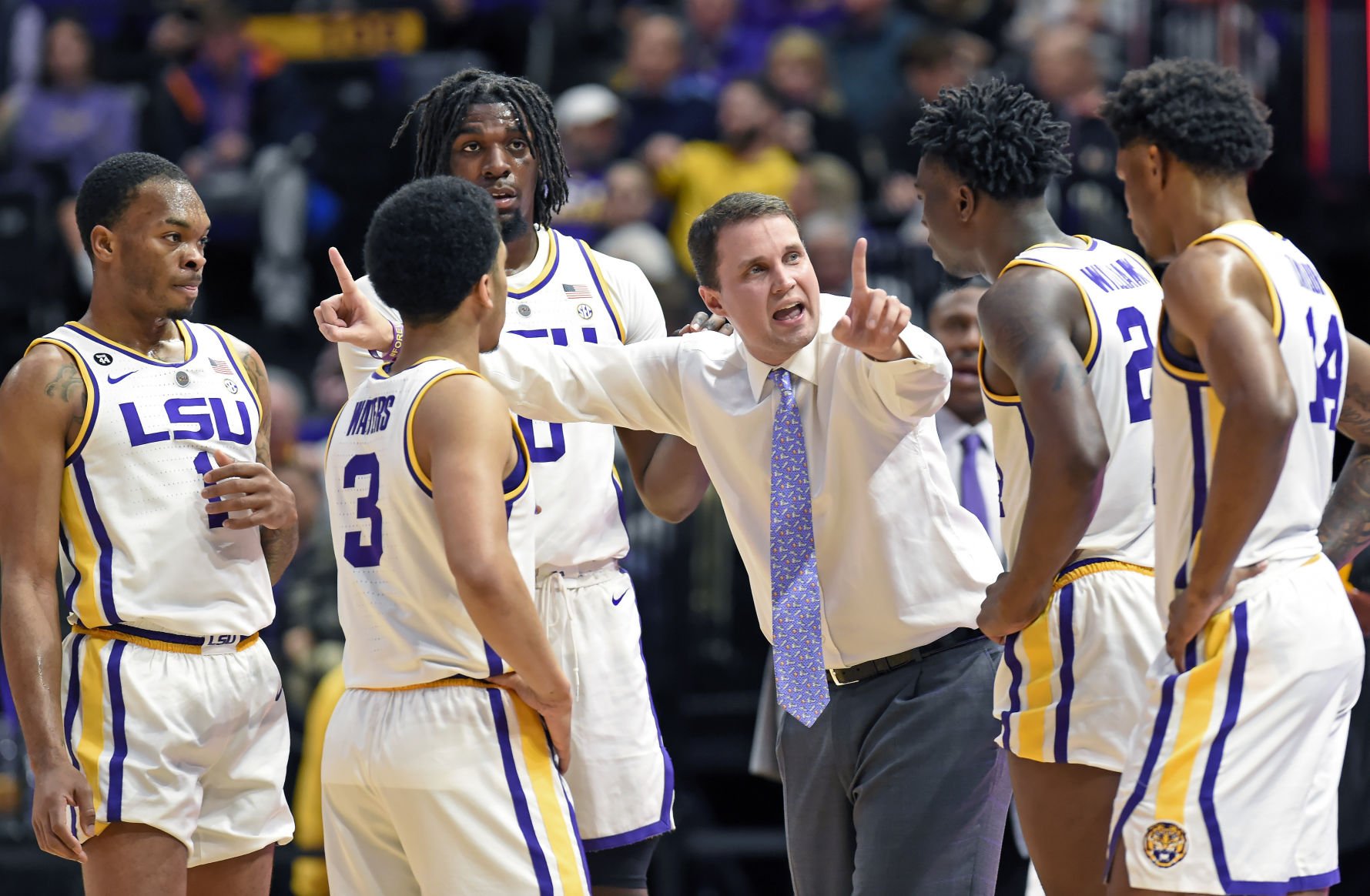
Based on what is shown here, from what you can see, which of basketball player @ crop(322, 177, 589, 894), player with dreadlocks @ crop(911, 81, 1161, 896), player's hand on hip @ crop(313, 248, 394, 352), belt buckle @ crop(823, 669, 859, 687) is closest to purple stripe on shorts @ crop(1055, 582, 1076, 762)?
player with dreadlocks @ crop(911, 81, 1161, 896)

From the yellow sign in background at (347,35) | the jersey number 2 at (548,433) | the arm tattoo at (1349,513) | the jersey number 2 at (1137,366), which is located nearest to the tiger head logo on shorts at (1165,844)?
the jersey number 2 at (1137,366)

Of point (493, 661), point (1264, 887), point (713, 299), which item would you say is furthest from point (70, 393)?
point (1264, 887)

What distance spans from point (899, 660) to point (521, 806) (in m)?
1.04

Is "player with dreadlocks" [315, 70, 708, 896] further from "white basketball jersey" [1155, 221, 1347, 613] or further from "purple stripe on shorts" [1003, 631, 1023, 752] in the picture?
"white basketball jersey" [1155, 221, 1347, 613]

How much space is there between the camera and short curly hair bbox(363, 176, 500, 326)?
343 cm

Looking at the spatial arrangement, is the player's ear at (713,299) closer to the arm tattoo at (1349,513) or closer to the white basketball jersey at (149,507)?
the white basketball jersey at (149,507)

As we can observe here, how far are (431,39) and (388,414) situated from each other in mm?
8634

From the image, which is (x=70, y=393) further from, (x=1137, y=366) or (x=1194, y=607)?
(x=1194, y=607)

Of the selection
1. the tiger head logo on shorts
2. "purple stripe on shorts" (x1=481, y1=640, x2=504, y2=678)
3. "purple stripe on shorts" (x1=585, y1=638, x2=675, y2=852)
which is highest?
"purple stripe on shorts" (x1=481, y1=640, x2=504, y2=678)

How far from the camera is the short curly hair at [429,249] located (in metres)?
3.43

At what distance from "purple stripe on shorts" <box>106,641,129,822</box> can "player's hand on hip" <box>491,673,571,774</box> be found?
1068mm

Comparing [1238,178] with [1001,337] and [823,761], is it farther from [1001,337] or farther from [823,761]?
[823,761]

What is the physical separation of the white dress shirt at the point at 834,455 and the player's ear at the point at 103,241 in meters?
0.99

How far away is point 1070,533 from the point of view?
343cm
